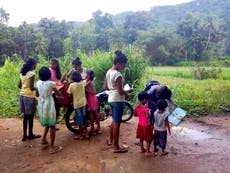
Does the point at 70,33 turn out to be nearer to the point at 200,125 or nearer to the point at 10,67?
the point at 10,67

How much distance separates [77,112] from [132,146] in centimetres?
102

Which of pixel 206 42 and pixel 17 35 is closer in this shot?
pixel 17 35

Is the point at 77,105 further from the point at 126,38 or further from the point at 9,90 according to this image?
the point at 126,38

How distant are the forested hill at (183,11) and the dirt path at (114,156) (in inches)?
1972

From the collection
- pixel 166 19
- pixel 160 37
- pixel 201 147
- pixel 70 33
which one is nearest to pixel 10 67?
pixel 201 147

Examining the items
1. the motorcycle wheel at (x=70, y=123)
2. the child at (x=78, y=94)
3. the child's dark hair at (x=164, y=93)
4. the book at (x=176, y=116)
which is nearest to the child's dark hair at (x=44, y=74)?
the child at (x=78, y=94)

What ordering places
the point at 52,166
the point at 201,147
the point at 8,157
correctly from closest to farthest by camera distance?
the point at 52,166, the point at 8,157, the point at 201,147

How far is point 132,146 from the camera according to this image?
4918 mm

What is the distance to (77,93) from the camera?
16.4 feet

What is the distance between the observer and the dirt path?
13.5 ft

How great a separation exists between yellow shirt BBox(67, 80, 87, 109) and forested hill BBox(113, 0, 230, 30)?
50.5 metres

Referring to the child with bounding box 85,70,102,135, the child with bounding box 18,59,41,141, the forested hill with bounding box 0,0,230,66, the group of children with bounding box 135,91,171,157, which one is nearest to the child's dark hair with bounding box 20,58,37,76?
the child with bounding box 18,59,41,141

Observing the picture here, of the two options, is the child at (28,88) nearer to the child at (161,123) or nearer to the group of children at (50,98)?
the group of children at (50,98)

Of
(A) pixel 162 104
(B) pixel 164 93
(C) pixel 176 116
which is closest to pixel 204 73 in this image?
(C) pixel 176 116
